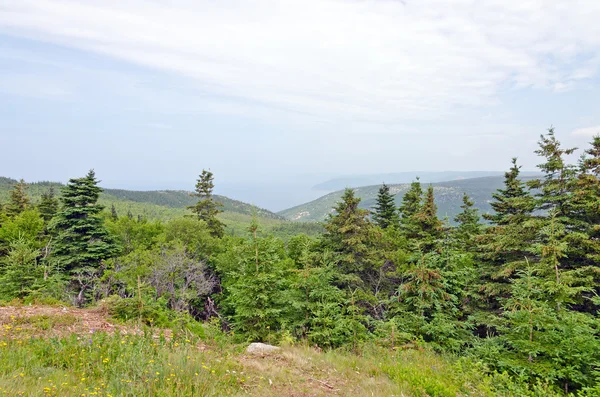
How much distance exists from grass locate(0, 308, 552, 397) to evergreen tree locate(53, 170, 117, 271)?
57.2 ft

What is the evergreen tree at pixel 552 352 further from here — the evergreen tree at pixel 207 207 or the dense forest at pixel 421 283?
the evergreen tree at pixel 207 207

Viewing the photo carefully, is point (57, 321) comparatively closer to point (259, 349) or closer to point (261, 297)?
point (259, 349)

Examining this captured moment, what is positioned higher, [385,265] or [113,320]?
[113,320]

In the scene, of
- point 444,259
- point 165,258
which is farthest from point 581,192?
point 165,258

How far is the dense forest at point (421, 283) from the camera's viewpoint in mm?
7590

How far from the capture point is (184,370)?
210 inches

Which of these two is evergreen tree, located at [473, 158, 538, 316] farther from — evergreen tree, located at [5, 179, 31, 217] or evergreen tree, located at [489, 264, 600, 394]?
evergreen tree, located at [5, 179, 31, 217]

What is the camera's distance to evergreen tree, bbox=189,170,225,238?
35750mm

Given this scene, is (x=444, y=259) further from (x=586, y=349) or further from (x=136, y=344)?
(x=136, y=344)

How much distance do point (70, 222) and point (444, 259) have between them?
84.2 ft

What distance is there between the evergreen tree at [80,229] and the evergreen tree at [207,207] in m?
12.6

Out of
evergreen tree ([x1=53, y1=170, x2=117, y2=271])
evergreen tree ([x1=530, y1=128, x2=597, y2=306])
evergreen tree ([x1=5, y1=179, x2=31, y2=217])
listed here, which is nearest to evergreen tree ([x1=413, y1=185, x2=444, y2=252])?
evergreen tree ([x1=530, y1=128, x2=597, y2=306])

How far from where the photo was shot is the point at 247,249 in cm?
1370

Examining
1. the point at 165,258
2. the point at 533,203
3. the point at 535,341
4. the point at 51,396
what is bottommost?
the point at 165,258
